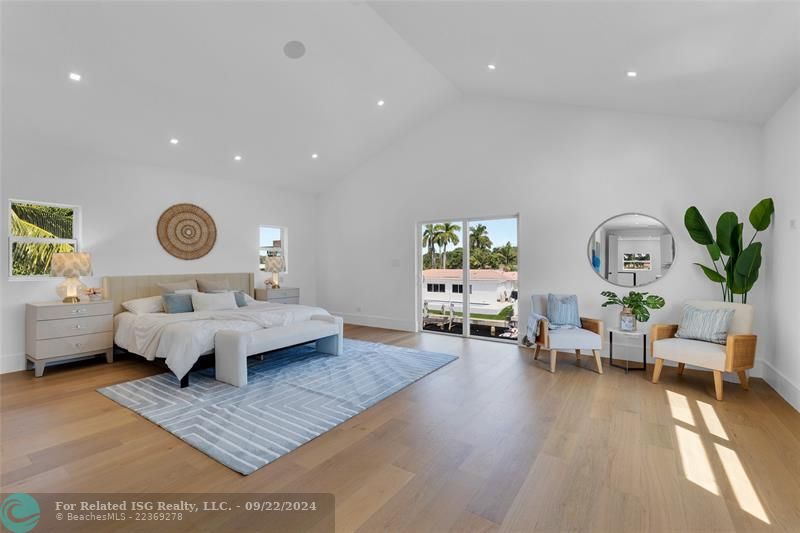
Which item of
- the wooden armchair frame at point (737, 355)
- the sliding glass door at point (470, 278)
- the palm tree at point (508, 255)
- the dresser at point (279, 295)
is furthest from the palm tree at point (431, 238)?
the wooden armchair frame at point (737, 355)

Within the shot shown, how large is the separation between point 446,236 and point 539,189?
5.48 ft

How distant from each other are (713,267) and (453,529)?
4299mm

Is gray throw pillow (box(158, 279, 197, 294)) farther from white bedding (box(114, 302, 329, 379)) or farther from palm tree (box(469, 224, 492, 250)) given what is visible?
palm tree (box(469, 224, 492, 250))

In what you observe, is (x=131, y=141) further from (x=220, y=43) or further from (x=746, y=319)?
(x=746, y=319)

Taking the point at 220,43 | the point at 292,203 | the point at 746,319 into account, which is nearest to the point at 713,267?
the point at 746,319

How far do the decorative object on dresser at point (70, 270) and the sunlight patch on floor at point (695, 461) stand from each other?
234 inches

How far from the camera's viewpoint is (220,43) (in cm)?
375

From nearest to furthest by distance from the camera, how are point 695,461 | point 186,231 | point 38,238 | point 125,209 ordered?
point 695,461, point 38,238, point 125,209, point 186,231

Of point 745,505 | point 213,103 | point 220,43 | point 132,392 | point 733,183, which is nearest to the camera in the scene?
point 745,505

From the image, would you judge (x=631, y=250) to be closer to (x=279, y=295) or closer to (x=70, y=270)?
(x=279, y=295)

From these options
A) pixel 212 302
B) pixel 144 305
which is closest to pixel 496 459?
Answer: pixel 212 302

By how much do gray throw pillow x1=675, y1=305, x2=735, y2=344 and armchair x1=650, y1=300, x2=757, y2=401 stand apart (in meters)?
0.06

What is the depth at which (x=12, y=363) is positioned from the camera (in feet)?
13.6

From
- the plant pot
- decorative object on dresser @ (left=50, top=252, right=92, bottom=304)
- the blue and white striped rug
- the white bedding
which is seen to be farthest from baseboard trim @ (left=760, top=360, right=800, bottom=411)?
decorative object on dresser @ (left=50, top=252, right=92, bottom=304)
